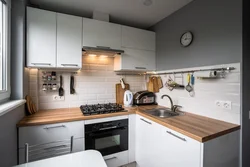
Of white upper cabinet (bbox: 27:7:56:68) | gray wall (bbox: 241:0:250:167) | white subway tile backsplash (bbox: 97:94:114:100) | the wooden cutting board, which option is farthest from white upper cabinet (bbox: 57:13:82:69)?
gray wall (bbox: 241:0:250:167)

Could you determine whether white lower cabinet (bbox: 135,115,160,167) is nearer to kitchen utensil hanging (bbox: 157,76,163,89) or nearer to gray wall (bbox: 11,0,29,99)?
kitchen utensil hanging (bbox: 157,76,163,89)

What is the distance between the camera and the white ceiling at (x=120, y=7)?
5.59ft

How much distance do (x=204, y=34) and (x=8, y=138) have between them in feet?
7.30

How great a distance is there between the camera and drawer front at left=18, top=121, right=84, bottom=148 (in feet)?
4.30

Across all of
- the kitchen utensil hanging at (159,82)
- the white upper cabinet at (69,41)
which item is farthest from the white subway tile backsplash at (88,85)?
the kitchen utensil hanging at (159,82)

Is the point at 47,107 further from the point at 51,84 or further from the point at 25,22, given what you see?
the point at 25,22

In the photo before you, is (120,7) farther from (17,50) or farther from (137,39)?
(17,50)

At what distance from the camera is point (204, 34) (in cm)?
156

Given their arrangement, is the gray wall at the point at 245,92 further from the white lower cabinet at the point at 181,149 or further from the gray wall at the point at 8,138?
the gray wall at the point at 8,138

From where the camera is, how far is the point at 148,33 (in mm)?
2232

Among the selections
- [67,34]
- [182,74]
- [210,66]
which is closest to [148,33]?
[182,74]

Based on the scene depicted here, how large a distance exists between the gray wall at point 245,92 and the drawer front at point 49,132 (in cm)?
168

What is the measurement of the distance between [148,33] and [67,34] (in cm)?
129

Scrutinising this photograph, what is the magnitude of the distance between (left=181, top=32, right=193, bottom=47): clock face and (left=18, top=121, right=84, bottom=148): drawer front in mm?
1667
